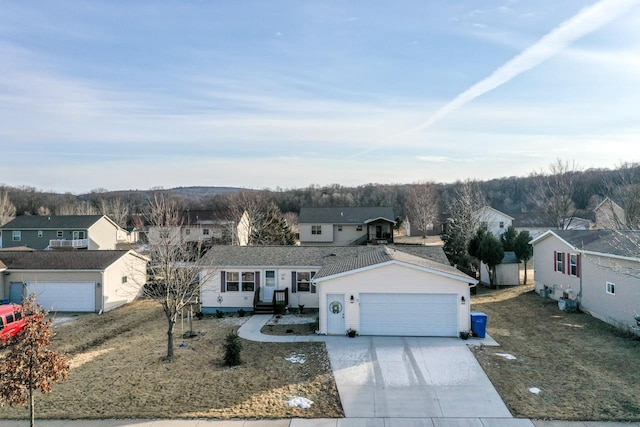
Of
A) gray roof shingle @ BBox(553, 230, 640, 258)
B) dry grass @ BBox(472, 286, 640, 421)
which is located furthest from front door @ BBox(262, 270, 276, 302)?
gray roof shingle @ BBox(553, 230, 640, 258)

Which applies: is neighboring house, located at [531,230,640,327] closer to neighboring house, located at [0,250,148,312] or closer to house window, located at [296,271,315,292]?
house window, located at [296,271,315,292]

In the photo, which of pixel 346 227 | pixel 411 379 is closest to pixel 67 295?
pixel 411 379

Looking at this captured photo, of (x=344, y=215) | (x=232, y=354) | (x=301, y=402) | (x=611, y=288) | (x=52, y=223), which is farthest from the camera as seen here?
(x=344, y=215)

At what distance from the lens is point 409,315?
17344mm

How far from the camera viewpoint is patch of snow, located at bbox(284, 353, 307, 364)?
14188mm

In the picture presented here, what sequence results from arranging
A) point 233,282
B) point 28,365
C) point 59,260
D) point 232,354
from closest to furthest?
point 28,365, point 232,354, point 233,282, point 59,260

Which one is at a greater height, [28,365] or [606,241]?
[606,241]

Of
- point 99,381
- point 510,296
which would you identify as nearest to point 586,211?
point 510,296

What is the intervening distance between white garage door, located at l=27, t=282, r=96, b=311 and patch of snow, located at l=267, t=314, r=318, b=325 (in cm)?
1156

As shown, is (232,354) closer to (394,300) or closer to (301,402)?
(301,402)

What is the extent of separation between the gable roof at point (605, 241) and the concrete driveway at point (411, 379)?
9033 mm

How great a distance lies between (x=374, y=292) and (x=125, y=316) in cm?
1448

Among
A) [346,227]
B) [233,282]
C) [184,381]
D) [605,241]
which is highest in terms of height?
[605,241]

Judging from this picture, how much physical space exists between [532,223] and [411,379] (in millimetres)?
50616
